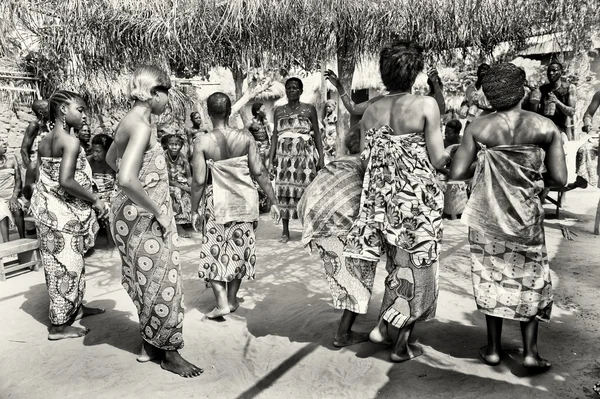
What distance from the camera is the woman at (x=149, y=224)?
9.47 ft

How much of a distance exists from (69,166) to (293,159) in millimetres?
3285

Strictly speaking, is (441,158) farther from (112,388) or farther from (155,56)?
(155,56)

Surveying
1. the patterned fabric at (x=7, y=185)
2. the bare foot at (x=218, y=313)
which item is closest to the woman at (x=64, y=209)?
the bare foot at (x=218, y=313)

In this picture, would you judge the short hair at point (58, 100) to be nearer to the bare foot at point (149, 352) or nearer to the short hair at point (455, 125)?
the bare foot at point (149, 352)

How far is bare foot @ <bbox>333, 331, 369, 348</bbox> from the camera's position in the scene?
345 cm

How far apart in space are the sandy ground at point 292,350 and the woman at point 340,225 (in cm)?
42

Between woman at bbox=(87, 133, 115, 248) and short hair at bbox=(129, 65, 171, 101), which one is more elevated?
short hair at bbox=(129, 65, 171, 101)

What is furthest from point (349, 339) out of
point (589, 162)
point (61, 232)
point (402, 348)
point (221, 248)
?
point (589, 162)

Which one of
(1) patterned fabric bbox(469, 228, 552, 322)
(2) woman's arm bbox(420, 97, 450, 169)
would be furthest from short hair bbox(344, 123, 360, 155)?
(1) patterned fabric bbox(469, 228, 552, 322)

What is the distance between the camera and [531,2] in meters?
6.05

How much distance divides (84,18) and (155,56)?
1037mm

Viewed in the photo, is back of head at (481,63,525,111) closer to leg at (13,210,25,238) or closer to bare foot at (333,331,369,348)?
bare foot at (333,331,369,348)

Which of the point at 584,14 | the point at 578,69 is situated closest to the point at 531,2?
the point at 584,14

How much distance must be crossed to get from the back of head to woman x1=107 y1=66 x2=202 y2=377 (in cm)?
195
